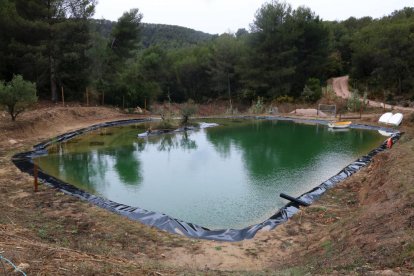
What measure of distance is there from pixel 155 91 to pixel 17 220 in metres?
19.8

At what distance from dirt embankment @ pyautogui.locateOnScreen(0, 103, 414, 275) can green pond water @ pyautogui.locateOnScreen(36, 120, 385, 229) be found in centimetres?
98

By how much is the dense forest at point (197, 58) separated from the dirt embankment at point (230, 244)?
13.1m

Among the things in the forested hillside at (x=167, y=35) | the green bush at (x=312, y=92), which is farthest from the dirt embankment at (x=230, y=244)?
the forested hillside at (x=167, y=35)

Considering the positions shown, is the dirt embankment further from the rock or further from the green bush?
the green bush

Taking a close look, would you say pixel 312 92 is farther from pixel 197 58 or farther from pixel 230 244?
pixel 230 244

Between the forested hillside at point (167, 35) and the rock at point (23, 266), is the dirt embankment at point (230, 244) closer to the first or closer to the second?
the rock at point (23, 266)

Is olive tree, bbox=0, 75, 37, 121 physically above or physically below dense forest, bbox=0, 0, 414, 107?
below

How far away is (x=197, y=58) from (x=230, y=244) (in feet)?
91.7

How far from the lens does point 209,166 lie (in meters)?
10.9

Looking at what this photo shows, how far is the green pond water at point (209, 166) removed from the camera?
294 inches

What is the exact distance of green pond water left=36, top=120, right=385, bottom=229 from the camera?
7457mm

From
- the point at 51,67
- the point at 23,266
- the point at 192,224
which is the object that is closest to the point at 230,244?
the point at 192,224

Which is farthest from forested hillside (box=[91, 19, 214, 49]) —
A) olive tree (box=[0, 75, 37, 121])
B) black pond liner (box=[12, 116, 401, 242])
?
black pond liner (box=[12, 116, 401, 242])

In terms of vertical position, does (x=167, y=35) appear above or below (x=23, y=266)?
above
